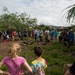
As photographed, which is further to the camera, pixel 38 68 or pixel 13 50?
pixel 38 68

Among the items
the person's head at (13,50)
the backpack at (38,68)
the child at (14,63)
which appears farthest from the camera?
the backpack at (38,68)

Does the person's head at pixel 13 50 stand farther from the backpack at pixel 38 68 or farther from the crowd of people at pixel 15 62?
the backpack at pixel 38 68

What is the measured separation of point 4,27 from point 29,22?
3.70 meters

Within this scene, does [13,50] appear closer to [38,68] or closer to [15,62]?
[15,62]

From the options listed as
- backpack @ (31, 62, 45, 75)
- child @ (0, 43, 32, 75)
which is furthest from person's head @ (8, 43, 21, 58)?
backpack @ (31, 62, 45, 75)

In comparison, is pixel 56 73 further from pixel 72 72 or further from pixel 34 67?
pixel 72 72

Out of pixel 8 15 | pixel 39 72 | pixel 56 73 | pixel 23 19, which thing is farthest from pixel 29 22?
pixel 39 72

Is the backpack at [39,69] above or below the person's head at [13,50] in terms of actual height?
below

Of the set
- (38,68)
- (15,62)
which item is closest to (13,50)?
(15,62)

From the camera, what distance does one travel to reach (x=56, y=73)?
9133 mm

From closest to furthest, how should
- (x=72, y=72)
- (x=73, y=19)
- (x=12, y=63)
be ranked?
(x=72, y=72), (x=12, y=63), (x=73, y=19)

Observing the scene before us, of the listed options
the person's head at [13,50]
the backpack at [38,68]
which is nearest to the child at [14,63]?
the person's head at [13,50]

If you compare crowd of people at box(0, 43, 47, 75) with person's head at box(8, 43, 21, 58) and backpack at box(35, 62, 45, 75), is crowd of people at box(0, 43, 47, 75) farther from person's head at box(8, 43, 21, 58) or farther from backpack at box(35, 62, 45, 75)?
backpack at box(35, 62, 45, 75)

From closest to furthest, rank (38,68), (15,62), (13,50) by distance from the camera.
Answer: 1. (13,50)
2. (15,62)
3. (38,68)
